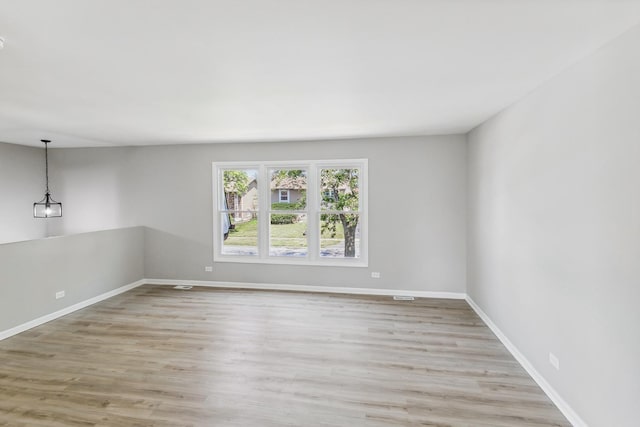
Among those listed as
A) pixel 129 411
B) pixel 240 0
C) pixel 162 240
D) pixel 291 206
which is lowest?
pixel 129 411

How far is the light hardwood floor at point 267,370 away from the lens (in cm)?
253

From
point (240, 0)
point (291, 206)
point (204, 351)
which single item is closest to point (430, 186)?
point (291, 206)

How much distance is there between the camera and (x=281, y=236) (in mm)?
5953

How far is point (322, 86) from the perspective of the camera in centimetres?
282

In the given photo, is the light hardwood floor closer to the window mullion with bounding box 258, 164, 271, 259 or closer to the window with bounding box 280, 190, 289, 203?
the window mullion with bounding box 258, 164, 271, 259

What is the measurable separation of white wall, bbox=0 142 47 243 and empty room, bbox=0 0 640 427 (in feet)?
0.13

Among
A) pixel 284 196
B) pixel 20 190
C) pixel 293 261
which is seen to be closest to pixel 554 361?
pixel 293 261

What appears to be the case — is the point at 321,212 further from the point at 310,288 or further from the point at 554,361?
the point at 554,361

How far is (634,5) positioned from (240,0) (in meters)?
1.85

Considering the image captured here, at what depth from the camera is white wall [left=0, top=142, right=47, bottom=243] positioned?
5.86 metres

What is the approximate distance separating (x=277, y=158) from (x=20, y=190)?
460cm

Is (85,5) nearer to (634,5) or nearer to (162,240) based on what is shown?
(634,5)

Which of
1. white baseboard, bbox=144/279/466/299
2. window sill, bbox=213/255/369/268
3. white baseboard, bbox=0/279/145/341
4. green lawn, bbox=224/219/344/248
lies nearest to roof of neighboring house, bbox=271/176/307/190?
green lawn, bbox=224/219/344/248

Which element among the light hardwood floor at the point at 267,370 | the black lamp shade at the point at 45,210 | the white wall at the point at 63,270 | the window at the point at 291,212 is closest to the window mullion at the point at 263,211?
the window at the point at 291,212
